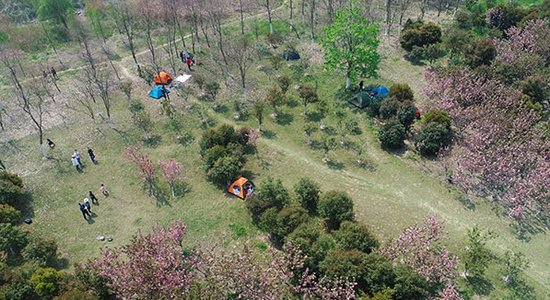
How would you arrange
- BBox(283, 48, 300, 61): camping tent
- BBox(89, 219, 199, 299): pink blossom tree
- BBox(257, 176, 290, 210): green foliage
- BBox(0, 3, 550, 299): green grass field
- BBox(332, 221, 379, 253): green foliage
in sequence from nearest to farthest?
BBox(89, 219, 199, 299): pink blossom tree → BBox(332, 221, 379, 253): green foliage → BBox(0, 3, 550, 299): green grass field → BBox(257, 176, 290, 210): green foliage → BBox(283, 48, 300, 61): camping tent

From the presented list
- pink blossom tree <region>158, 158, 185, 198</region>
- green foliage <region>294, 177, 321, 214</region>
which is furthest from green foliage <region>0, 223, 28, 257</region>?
green foliage <region>294, 177, 321, 214</region>

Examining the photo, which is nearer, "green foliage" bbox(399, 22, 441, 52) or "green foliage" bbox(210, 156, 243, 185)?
"green foliage" bbox(210, 156, 243, 185)

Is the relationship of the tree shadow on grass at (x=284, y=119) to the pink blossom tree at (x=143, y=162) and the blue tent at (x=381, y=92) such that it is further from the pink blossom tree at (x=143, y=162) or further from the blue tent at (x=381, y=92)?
the pink blossom tree at (x=143, y=162)

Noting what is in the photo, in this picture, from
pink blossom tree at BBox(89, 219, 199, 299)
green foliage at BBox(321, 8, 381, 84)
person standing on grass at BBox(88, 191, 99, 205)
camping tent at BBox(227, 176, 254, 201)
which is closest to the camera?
pink blossom tree at BBox(89, 219, 199, 299)

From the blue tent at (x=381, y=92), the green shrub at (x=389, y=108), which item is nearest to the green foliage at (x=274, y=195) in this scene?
the green shrub at (x=389, y=108)

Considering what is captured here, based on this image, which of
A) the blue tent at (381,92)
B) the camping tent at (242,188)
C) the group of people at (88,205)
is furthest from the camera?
the blue tent at (381,92)

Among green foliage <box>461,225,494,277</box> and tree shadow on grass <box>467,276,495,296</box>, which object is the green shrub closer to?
green foliage <box>461,225,494,277</box>

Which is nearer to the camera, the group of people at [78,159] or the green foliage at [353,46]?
the group of people at [78,159]
